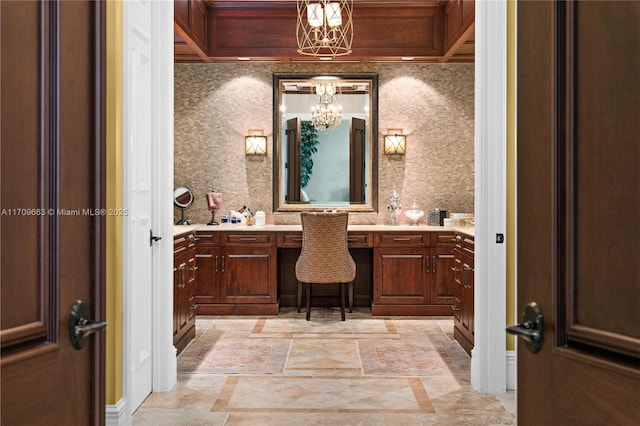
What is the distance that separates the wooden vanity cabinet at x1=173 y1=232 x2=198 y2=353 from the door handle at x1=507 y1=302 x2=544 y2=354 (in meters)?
3.39

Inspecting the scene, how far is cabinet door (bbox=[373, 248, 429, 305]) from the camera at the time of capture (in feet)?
19.7

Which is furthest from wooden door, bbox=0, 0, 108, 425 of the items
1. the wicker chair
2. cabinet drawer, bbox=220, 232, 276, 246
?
cabinet drawer, bbox=220, 232, 276, 246

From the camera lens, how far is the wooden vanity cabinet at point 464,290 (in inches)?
171

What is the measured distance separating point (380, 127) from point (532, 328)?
5681mm

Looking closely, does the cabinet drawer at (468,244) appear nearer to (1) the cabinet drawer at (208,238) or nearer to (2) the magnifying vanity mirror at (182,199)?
(1) the cabinet drawer at (208,238)

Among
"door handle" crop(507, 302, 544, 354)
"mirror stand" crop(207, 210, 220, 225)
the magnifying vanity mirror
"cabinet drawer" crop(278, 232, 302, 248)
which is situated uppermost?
the magnifying vanity mirror

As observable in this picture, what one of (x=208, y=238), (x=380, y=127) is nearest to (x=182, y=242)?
(x=208, y=238)

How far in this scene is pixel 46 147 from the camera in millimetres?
1068

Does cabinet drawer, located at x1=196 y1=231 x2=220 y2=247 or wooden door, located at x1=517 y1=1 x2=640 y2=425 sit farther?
cabinet drawer, located at x1=196 y1=231 x2=220 y2=247

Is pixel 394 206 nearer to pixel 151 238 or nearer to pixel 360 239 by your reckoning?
pixel 360 239

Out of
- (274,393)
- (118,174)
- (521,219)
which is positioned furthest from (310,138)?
(521,219)

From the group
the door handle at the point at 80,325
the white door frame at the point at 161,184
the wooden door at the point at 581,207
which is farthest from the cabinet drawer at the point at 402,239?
the door handle at the point at 80,325

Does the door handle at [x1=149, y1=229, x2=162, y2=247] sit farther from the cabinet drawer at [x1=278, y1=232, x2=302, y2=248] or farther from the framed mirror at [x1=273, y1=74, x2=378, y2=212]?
the framed mirror at [x1=273, y1=74, x2=378, y2=212]

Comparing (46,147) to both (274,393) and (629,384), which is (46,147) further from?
(274,393)
